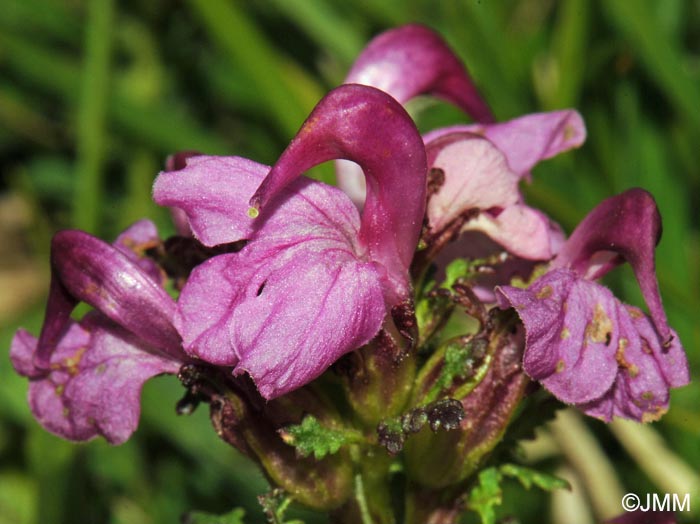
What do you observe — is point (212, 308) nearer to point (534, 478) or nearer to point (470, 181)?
point (470, 181)

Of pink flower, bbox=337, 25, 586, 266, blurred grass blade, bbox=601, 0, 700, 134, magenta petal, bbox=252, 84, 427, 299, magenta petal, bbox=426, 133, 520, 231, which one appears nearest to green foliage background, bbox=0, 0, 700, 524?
blurred grass blade, bbox=601, 0, 700, 134

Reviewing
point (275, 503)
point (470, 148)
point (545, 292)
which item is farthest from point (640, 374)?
point (275, 503)

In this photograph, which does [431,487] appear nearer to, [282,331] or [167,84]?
[282,331]

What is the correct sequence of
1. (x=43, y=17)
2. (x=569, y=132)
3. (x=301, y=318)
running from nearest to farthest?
(x=301, y=318)
(x=569, y=132)
(x=43, y=17)

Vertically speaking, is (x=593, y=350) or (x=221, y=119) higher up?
(x=593, y=350)

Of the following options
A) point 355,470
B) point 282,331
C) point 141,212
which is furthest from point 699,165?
point 282,331

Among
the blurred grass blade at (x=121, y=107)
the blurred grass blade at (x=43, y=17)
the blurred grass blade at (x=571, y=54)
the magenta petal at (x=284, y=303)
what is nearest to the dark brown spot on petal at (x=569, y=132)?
the magenta petal at (x=284, y=303)
